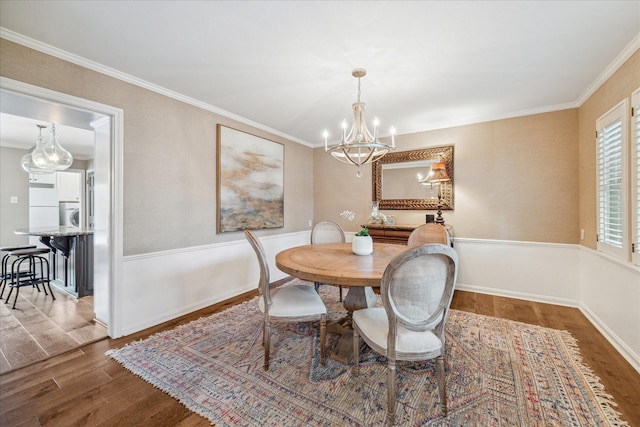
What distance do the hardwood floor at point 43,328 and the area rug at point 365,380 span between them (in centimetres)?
56

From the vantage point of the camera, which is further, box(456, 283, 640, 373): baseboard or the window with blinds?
the window with blinds

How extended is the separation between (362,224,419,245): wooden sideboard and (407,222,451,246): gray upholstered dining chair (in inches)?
30.9

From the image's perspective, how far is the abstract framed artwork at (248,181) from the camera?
11.4 feet

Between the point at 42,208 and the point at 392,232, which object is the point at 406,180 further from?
the point at 42,208

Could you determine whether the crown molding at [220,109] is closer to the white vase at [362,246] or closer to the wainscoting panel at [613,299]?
the wainscoting panel at [613,299]

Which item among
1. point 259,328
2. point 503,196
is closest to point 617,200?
point 503,196

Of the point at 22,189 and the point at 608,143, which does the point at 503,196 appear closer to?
the point at 608,143

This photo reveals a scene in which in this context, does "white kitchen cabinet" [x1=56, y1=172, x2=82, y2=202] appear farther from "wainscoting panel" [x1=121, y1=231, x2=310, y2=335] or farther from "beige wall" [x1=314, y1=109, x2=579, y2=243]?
"beige wall" [x1=314, y1=109, x2=579, y2=243]

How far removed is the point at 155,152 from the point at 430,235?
10.1 ft

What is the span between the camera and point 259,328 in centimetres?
260

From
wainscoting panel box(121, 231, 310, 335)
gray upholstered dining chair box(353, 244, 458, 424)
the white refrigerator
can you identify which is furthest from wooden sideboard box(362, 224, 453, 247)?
the white refrigerator

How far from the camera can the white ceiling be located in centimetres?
168

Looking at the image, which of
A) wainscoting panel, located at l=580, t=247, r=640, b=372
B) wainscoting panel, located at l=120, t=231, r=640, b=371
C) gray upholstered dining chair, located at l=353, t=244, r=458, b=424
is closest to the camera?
gray upholstered dining chair, located at l=353, t=244, r=458, b=424

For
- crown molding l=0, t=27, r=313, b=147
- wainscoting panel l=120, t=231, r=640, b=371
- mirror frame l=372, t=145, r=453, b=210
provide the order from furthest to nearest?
mirror frame l=372, t=145, r=453, b=210, wainscoting panel l=120, t=231, r=640, b=371, crown molding l=0, t=27, r=313, b=147
